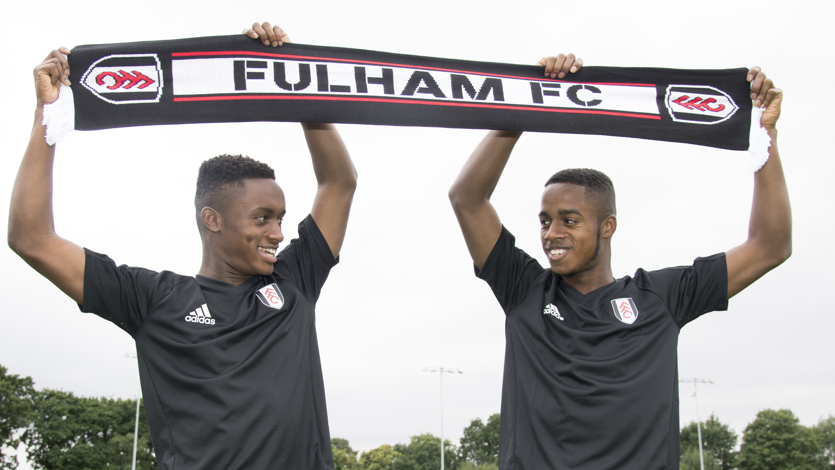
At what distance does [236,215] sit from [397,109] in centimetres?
117

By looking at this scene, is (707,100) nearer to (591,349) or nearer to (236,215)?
(591,349)

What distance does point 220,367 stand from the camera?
3.43 meters

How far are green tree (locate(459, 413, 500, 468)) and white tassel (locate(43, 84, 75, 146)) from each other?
63049mm

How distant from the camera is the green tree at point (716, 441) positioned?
53.7 metres

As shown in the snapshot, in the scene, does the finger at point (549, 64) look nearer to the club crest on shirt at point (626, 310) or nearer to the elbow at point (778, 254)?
the club crest on shirt at point (626, 310)

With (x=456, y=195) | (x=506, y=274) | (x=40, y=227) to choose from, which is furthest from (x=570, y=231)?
(x=40, y=227)

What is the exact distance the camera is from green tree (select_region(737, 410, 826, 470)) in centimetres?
4834

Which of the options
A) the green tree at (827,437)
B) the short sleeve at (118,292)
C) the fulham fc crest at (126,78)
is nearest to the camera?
the short sleeve at (118,292)

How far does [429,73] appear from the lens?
422cm

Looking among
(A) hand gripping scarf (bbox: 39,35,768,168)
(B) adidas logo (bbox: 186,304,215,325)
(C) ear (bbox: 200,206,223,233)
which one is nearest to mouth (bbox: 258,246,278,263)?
(C) ear (bbox: 200,206,223,233)

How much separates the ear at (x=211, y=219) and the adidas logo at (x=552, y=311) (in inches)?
80.3

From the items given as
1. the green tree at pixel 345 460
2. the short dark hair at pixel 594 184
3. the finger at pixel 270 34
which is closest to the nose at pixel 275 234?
the finger at pixel 270 34

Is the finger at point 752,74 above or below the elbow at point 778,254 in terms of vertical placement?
above

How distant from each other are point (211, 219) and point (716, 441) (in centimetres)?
5986
